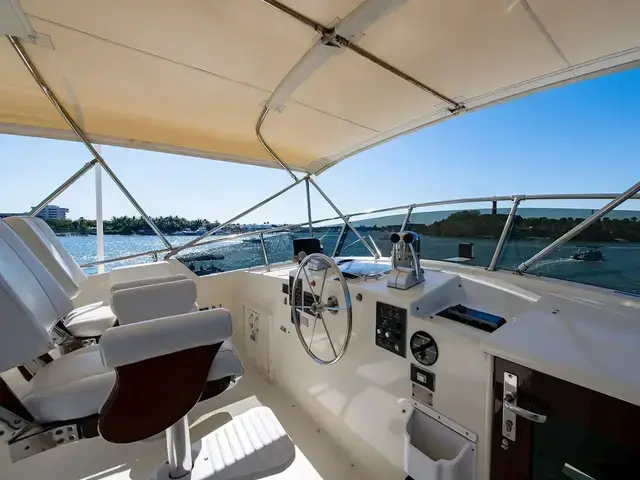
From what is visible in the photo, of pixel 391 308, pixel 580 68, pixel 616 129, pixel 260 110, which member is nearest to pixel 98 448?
pixel 391 308

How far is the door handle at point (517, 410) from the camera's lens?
1.84 feet

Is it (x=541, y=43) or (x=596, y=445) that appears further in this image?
(x=541, y=43)

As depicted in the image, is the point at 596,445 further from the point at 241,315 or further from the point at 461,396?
the point at 241,315

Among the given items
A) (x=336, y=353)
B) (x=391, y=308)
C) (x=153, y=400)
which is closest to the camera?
(x=153, y=400)

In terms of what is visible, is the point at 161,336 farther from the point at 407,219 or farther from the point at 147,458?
the point at 407,219

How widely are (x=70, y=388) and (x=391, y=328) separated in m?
1.03

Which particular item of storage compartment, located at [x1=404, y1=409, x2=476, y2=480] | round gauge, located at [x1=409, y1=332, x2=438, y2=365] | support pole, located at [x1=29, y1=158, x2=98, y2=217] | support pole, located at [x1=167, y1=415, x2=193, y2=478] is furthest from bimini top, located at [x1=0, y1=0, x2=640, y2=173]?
support pole, located at [x1=167, y1=415, x2=193, y2=478]

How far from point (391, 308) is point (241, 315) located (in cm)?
157

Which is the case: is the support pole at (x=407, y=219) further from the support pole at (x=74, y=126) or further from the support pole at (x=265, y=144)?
the support pole at (x=74, y=126)

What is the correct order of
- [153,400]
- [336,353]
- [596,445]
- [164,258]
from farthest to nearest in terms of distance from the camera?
[164,258] → [336,353] → [153,400] → [596,445]

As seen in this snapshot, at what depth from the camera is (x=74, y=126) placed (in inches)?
63.9

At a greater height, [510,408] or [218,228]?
[218,228]

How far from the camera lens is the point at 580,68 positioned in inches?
49.1

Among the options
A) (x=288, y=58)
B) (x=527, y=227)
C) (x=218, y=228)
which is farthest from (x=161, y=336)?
(x=527, y=227)
